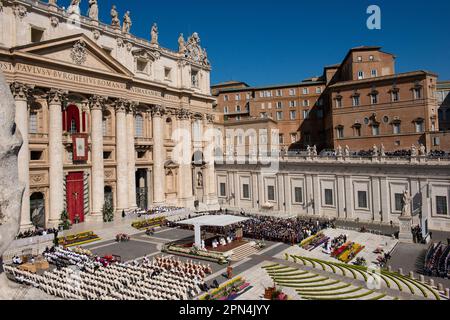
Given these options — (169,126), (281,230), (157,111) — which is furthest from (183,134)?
(281,230)

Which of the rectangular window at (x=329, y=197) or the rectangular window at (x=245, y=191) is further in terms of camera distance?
the rectangular window at (x=245, y=191)

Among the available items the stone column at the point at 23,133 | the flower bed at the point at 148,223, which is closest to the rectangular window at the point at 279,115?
the flower bed at the point at 148,223

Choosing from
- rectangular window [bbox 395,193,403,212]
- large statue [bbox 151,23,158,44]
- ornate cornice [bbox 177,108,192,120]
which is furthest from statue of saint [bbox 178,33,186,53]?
rectangular window [bbox 395,193,403,212]

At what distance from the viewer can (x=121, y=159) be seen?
129 ft

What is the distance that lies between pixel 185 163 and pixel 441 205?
3006 cm

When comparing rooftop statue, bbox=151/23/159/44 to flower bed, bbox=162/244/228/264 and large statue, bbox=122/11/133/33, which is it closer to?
large statue, bbox=122/11/133/33

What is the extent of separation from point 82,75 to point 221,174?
24.7 metres

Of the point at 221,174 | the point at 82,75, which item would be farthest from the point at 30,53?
the point at 221,174

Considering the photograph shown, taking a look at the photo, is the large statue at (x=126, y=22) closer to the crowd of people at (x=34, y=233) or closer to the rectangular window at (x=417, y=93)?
the crowd of people at (x=34, y=233)

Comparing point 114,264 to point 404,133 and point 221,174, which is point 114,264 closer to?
point 221,174

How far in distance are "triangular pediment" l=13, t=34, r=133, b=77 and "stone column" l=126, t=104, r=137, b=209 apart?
4.67m

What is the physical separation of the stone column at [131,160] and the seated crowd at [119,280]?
16702 millimetres

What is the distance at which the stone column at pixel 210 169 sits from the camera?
51.7 meters

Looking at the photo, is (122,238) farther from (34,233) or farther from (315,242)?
(315,242)
